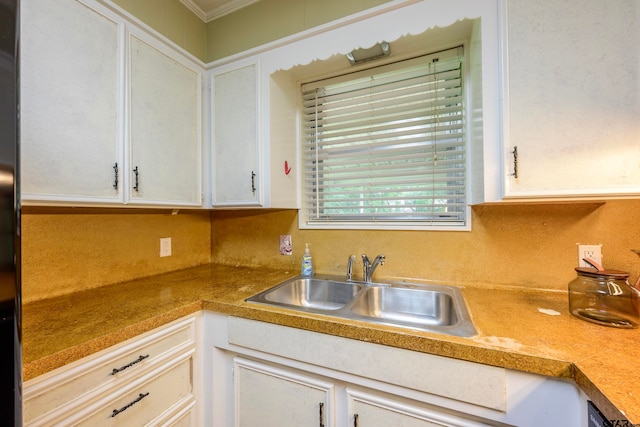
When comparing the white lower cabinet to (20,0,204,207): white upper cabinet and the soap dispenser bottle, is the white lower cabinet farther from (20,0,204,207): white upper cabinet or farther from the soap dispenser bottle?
(20,0,204,207): white upper cabinet

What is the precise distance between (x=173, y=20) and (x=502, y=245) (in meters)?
2.23

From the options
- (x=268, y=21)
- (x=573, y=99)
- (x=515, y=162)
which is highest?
(x=268, y=21)

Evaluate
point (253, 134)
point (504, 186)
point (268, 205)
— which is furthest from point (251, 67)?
point (504, 186)

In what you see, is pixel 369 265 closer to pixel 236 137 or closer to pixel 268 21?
pixel 236 137

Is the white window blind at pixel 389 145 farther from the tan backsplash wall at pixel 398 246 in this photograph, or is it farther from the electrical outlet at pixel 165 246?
the electrical outlet at pixel 165 246

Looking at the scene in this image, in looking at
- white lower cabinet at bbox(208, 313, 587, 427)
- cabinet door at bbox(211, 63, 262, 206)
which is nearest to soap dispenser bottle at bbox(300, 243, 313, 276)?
cabinet door at bbox(211, 63, 262, 206)

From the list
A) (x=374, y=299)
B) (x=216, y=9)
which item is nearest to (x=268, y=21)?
(x=216, y=9)

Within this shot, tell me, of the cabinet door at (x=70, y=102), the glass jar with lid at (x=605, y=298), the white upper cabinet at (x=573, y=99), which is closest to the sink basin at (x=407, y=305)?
the glass jar with lid at (x=605, y=298)

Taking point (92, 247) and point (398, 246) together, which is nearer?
point (92, 247)

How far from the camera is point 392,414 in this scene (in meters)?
0.90

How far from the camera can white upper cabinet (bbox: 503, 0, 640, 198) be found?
86 cm

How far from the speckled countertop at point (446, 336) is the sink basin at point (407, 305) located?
0.13m

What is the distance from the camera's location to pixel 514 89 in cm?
97

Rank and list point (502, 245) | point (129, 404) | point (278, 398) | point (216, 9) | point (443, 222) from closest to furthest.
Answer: point (129, 404)
point (278, 398)
point (502, 245)
point (443, 222)
point (216, 9)
